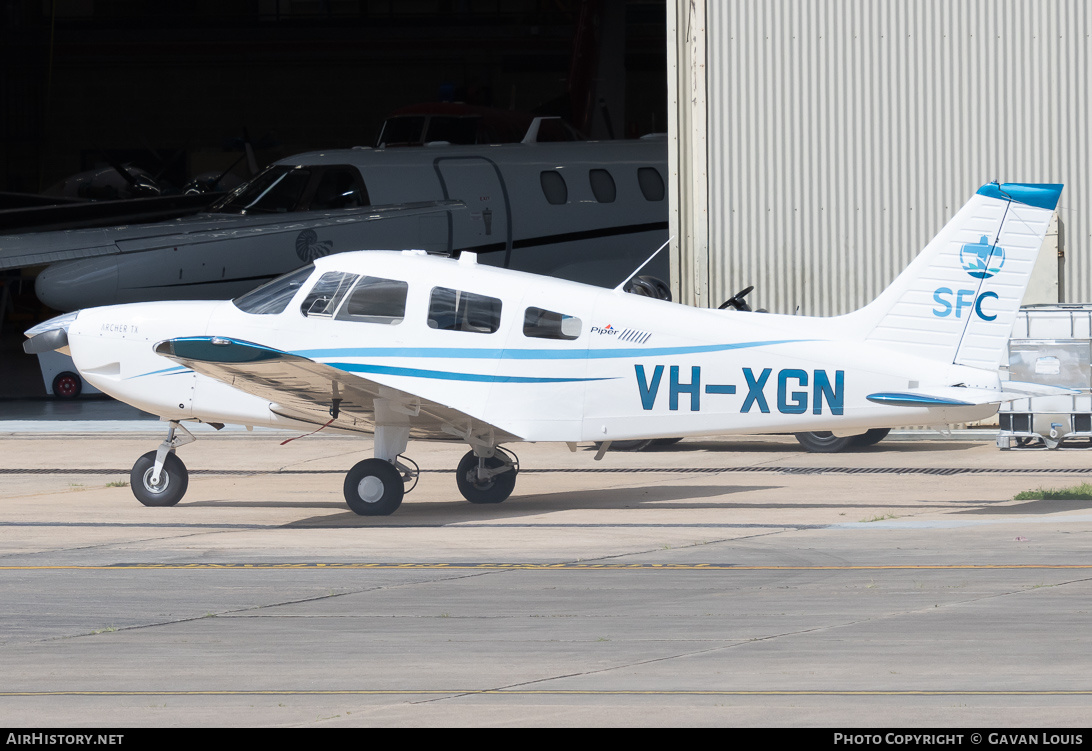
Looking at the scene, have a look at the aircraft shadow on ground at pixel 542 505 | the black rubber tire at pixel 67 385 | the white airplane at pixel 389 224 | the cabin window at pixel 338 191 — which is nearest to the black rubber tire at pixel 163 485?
the aircraft shadow on ground at pixel 542 505

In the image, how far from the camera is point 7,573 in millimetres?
9852

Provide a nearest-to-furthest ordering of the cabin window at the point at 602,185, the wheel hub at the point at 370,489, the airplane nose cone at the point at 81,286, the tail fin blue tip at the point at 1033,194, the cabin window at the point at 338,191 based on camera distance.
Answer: the tail fin blue tip at the point at 1033,194, the wheel hub at the point at 370,489, the airplane nose cone at the point at 81,286, the cabin window at the point at 338,191, the cabin window at the point at 602,185

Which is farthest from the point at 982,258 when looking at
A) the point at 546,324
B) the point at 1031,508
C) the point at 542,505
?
the point at 542,505

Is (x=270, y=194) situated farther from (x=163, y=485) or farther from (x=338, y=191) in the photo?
(x=163, y=485)

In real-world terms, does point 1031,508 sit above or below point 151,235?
below

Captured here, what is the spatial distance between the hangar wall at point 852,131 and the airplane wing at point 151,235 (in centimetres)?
533

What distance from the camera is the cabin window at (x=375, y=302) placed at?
1204cm

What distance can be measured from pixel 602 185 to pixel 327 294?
40.4 feet

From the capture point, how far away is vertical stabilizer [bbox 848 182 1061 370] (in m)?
11.1

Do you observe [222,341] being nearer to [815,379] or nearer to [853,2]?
[815,379]

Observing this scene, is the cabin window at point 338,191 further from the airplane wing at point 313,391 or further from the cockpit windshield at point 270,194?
the airplane wing at point 313,391

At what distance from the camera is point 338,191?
71.1ft

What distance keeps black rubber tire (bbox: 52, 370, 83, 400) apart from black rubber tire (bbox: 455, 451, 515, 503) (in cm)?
1083

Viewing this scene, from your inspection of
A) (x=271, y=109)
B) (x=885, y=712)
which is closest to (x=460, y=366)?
(x=885, y=712)
